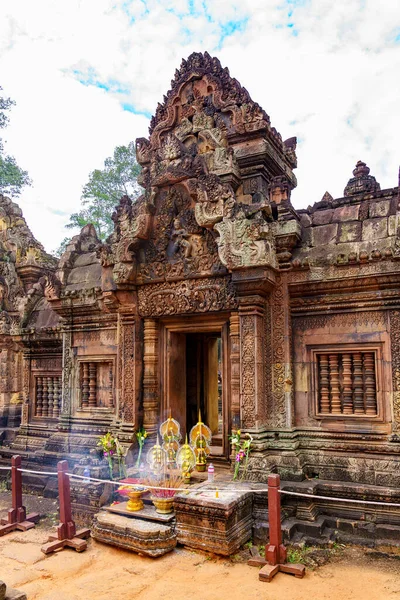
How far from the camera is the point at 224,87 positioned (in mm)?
8992

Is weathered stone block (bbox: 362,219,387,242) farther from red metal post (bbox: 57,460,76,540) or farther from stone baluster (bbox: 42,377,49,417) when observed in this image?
stone baluster (bbox: 42,377,49,417)

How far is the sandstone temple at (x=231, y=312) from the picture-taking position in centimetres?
709

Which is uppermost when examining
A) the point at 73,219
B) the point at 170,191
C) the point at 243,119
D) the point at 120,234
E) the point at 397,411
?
the point at 73,219

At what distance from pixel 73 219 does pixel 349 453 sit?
72.2 feet

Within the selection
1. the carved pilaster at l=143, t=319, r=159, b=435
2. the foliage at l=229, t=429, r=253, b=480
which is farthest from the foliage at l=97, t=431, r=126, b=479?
the foliage at l=229, t=429, r=253, b=480

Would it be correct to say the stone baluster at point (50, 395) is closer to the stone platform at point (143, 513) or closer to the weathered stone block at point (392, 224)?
the stone platform at point (143, 513)

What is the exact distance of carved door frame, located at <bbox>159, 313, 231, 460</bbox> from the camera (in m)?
8.35

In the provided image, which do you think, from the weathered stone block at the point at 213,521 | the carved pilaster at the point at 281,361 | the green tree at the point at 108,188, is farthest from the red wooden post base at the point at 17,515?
the green tree at the point at 108,188

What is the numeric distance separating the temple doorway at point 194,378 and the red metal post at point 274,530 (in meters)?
2.41

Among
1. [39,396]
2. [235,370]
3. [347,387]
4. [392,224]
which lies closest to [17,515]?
[39,396]

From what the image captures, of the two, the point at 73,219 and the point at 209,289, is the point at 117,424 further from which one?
the point at 73,219

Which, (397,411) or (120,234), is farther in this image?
(120,234)

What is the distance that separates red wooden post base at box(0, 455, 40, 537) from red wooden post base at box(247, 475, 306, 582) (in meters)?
3.83

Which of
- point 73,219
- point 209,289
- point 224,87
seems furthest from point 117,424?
point 73,219
